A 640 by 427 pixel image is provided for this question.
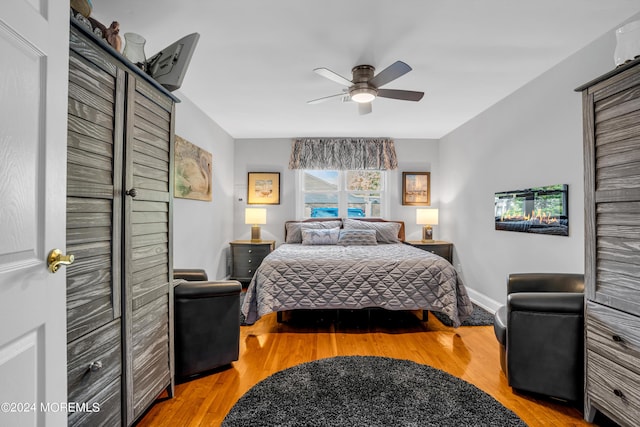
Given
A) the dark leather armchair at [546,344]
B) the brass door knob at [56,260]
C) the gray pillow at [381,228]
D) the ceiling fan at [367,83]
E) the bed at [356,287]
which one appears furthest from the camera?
the gray pillow at [381,228]

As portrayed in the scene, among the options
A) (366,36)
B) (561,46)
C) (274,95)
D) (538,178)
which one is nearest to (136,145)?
(366,36)

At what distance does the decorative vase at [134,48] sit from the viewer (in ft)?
5.70

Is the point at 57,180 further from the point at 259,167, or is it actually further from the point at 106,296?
the point at 259,167

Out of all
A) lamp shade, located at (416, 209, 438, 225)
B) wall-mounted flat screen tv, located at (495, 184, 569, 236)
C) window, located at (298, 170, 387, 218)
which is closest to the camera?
wall-mounted flat screen tv, located at (495, 184, 569, 236)

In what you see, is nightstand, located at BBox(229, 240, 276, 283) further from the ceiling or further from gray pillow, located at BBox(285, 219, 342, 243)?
the ceiling

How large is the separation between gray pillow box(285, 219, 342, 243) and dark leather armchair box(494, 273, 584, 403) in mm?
3334

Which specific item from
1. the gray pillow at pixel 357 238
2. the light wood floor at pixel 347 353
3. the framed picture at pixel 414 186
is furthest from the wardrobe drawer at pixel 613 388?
the framed picture at pixel 414 186

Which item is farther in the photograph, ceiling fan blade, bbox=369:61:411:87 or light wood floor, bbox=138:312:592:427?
ceiling fan blade, bbox=369:61:411:87

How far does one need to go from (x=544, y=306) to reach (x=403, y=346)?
124cm

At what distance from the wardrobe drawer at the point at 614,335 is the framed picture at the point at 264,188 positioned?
4462 mm

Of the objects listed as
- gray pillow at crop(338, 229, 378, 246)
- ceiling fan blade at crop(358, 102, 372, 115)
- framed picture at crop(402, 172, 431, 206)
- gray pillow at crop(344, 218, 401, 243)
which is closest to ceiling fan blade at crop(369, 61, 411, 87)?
ceiling fan blade at crop(358, 102, 372, 115)

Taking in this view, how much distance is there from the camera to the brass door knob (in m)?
0.88

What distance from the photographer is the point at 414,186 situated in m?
5.46

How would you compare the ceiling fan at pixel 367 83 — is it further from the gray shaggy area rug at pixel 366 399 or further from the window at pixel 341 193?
the window at pixel 341 193
